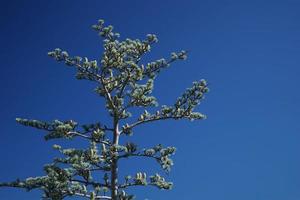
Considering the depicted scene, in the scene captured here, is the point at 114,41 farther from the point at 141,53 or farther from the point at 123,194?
the point at 123,194

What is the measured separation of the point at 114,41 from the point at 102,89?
2896 mm

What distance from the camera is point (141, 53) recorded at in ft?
96.8

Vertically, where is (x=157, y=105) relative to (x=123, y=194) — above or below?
above

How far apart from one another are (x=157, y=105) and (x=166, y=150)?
291cm

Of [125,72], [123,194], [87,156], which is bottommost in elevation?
[123,194]

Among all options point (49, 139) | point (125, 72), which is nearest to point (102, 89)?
point (125, 72)

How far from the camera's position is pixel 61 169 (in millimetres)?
26250

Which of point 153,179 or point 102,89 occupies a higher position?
point 102,89

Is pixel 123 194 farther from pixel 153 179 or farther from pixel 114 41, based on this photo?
pixel 114 41

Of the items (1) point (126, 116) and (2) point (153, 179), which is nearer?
(2) point (153, 179)

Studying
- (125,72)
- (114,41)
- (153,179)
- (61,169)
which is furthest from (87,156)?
(114,41)

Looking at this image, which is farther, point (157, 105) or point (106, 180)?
point (157, 105)

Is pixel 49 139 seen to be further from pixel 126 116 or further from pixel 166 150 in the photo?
pixel 166 150

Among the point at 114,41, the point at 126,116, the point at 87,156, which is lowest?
the point at 87,156
